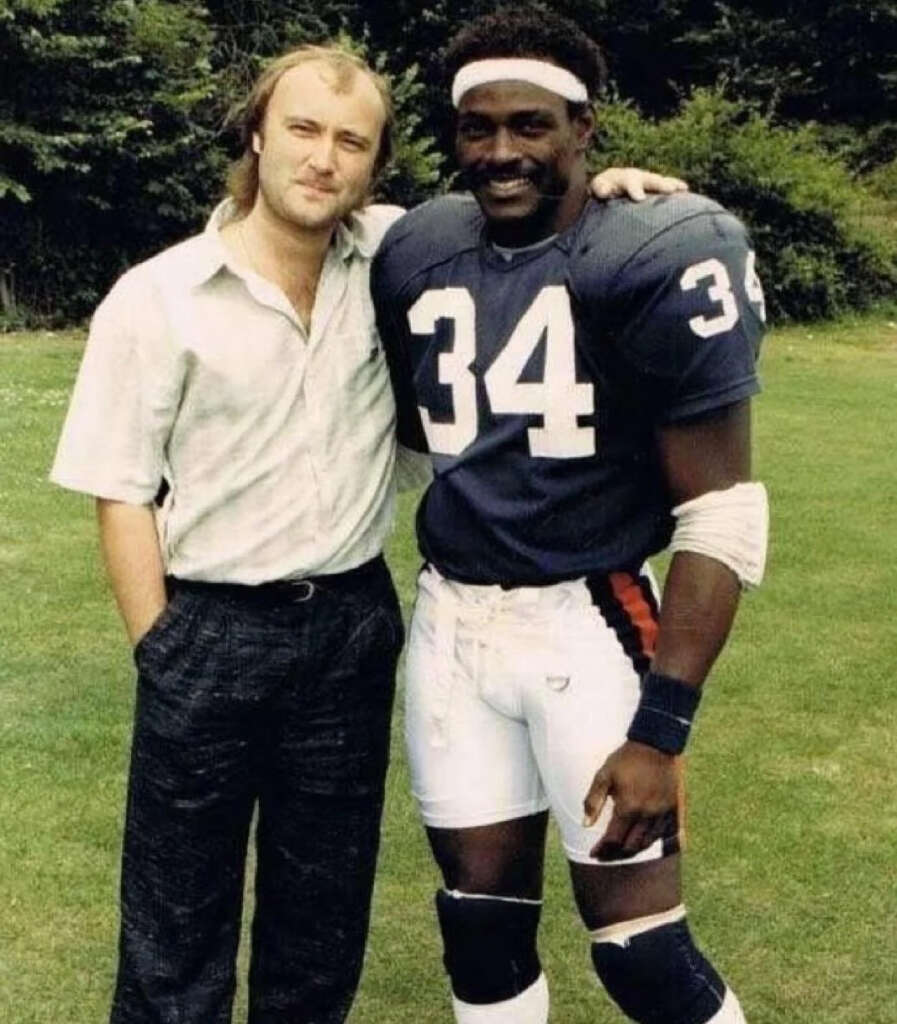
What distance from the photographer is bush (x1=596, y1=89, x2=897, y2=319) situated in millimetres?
23125

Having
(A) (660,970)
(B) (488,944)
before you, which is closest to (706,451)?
(A) (660,970)

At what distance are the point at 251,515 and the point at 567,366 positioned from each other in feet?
2.06

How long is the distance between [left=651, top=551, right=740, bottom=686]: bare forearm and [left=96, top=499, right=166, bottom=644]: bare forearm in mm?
913

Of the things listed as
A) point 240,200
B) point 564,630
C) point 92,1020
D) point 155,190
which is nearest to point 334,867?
point 564,630

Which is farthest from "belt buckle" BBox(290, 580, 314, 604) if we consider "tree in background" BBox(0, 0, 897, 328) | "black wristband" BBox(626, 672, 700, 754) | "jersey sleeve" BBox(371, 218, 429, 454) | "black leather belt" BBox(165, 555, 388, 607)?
"tree in background" BBox(0, 0, 897, 328)

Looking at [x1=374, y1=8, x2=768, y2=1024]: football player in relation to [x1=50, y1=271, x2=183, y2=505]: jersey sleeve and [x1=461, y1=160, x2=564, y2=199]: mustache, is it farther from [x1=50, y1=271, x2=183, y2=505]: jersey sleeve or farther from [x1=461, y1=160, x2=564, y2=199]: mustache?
[x1=50, y1=271, x2=183, y2=505]: jersey sleeve

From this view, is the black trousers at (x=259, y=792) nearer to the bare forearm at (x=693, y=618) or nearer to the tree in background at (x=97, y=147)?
the bare forearm at (x=693, y=618)

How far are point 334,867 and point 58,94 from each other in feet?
63.6

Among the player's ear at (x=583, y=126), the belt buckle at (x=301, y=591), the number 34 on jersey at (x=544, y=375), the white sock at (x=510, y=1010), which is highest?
the player's ear at (x=583, y=126)

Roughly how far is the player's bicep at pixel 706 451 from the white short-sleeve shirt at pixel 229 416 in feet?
1.97

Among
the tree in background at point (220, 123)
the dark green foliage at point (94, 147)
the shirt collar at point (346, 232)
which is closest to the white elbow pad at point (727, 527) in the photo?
the shirt collar at point (346, 232)

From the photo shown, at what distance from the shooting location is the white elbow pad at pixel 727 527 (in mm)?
2961

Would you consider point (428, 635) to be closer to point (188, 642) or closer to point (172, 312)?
point (188, 642)

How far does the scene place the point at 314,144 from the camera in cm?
318
